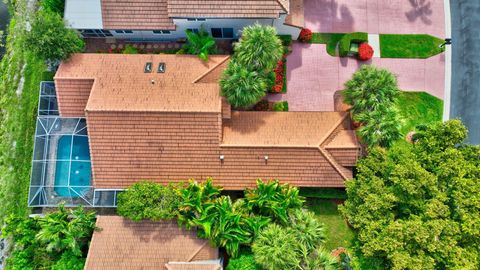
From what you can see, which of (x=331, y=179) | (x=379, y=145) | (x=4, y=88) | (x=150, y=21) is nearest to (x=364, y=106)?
(x=379, y=145)

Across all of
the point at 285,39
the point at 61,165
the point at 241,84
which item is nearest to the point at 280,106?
the point at 241,84

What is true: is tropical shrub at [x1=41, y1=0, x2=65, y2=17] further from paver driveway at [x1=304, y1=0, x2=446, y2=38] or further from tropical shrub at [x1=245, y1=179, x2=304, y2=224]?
tropical shrub at [x1=245, y1=179, x2=304, y2=224]

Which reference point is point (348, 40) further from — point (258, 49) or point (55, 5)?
point (55, 5)

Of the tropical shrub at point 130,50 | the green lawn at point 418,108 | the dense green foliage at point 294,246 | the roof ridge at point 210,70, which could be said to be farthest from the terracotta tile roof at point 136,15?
the green lawn at point 418,108

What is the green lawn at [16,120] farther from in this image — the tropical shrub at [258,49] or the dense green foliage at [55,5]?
the tropical shrub at [258,49]

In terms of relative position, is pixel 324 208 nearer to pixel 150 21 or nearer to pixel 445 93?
pixel 445 93

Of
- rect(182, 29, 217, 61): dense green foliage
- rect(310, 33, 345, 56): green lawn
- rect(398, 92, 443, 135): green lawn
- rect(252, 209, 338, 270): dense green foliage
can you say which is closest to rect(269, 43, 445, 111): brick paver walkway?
rect(310, 33, 345, 56): green lawn

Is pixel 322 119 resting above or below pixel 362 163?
above
